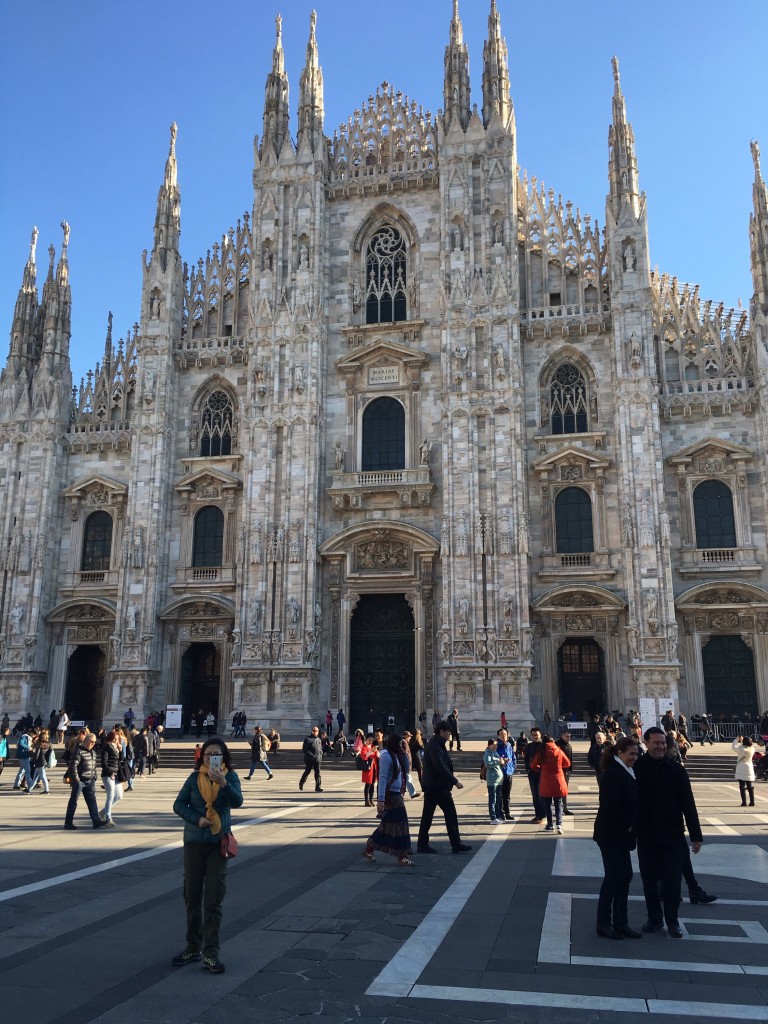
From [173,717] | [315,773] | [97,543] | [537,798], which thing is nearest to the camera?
[537,798]

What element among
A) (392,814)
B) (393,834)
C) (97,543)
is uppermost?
(97,543)

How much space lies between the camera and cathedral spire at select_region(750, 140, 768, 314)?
101 ft

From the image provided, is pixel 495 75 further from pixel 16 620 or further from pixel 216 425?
pixel 16 620

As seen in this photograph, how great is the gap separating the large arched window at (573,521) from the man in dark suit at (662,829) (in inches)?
905

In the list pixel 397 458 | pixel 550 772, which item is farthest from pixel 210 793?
pixel 397 458

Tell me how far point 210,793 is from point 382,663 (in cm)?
2492

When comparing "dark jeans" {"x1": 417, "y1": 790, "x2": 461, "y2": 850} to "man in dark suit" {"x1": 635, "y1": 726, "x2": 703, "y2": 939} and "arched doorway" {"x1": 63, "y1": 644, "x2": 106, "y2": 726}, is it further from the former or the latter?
"arched doorway" {"x1": 63, "y1": 644, "x2": 106, "y2": 726}

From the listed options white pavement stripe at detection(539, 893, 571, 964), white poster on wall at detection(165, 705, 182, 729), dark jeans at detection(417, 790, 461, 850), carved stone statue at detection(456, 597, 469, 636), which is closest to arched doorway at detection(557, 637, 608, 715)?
carved stone statue at detection(456, 597, 469, 636)

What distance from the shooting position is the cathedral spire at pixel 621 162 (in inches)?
1253

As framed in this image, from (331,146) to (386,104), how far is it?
286 centimetres

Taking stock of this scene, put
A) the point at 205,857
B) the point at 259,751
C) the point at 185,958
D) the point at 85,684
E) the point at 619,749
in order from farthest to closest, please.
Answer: the point at 85,684, the point at 259,751, the point at 619,749, the point at 205,857, the point at 185,958

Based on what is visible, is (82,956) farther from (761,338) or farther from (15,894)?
(761,338)

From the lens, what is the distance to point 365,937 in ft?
23.4

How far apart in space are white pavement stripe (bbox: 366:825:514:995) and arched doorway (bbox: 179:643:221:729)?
76.6 ft
